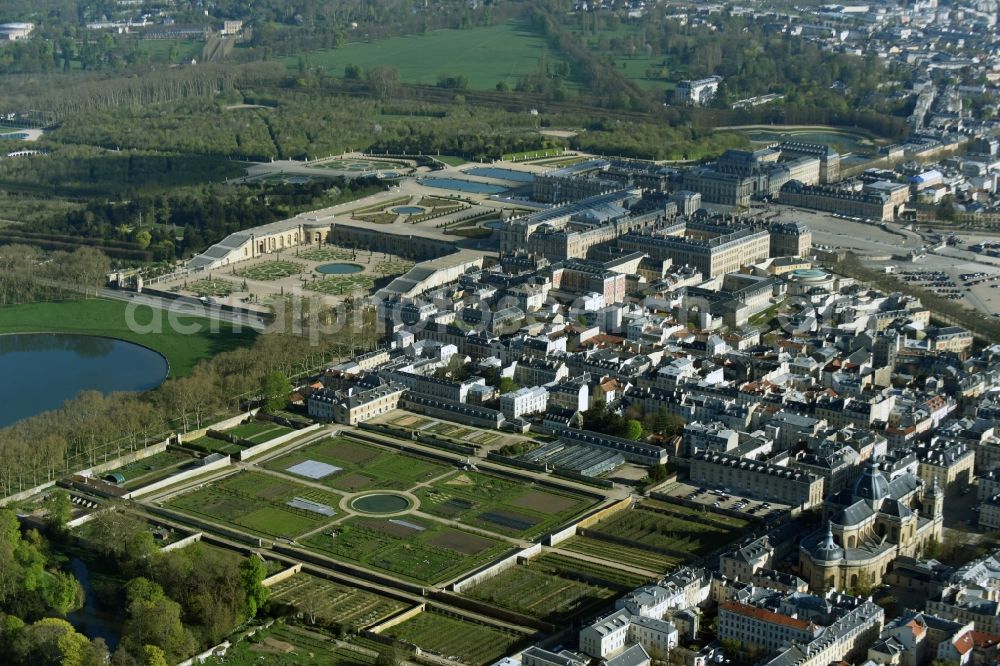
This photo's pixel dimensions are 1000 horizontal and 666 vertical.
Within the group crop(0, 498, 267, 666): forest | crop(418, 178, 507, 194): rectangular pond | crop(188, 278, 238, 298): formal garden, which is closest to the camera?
crop(0, 498, 267, 666): forest

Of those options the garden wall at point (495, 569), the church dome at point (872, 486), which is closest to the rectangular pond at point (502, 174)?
the church dome at point (872, 486)

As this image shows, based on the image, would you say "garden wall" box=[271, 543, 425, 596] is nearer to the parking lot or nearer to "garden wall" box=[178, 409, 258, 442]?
"garden wall" box=[178, 409, 258, 442]

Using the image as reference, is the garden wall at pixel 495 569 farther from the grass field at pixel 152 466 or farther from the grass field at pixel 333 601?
the grass field at pixel 152 466

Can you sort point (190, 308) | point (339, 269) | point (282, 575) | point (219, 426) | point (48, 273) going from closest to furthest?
point (282, 575)
point (219, 426)
point (190, 308)
point (48, 273)
point (339, 269)

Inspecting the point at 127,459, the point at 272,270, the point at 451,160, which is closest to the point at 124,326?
the point at 272,270

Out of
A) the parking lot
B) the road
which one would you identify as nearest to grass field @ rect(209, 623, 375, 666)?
the parking lot

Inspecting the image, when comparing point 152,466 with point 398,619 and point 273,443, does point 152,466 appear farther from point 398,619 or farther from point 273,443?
point 398,619
